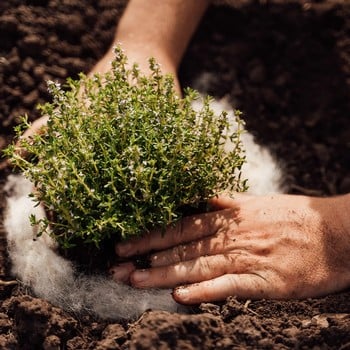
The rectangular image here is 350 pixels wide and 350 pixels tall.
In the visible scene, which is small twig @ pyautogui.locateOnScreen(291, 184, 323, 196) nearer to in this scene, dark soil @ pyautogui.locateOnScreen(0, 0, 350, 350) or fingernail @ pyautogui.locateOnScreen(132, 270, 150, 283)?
dark soil @ pyautogui.locateOnScreen(0, 0, 350, 350)

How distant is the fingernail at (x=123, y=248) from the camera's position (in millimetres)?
2934

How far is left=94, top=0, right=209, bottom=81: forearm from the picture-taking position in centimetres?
367

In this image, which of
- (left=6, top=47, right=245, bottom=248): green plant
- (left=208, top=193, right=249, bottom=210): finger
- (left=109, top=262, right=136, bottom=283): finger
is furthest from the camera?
(left=208, top=193, right=249, bottom=210): finger

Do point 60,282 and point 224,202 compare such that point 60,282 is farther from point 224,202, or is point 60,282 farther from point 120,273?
point 224,202

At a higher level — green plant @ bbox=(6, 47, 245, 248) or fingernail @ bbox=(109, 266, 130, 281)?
green plant @ bbox=(6, 47, 245, 248)

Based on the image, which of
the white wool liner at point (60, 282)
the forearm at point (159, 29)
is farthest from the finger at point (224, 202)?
the forearm at point (159, 29)

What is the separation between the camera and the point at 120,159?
8.75 feet

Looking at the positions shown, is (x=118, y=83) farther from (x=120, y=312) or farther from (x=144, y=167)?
(x=120, y=312)

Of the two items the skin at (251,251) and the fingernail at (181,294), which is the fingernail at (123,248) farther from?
the fingernail at (181,294)

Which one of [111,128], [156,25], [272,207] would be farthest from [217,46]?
[111,128]

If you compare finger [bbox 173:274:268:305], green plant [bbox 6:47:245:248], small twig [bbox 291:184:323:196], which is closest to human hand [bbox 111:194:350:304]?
finger [bbox 173:274:268:305]

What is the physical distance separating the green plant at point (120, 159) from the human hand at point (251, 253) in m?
0.25

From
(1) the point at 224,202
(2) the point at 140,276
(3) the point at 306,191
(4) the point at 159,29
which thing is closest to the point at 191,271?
(2) the point at 140,276

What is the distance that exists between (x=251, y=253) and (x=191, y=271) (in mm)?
310
